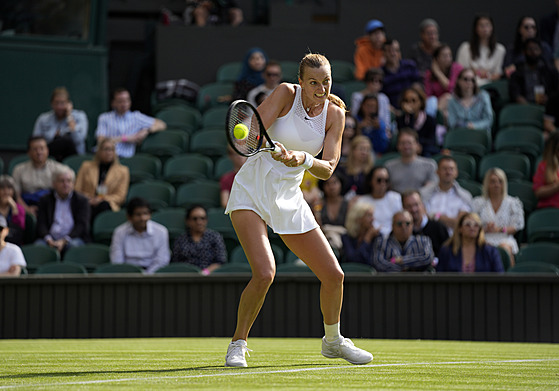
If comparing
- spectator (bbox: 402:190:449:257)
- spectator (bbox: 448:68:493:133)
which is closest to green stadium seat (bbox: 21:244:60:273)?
spectator (bbox: 402:190:449:257)

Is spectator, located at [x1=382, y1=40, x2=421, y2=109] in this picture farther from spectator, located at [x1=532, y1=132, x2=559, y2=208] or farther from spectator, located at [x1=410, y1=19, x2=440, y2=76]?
spectator, located at [x1=532, y1=132, x2=559, y2=208]

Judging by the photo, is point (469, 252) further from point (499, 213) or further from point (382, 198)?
point (382, 198)

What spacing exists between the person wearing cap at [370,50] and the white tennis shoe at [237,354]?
777 cm

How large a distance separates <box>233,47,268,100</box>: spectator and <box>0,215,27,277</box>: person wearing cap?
3.74 metres

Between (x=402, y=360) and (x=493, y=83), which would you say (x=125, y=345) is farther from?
(x=493, y=83)

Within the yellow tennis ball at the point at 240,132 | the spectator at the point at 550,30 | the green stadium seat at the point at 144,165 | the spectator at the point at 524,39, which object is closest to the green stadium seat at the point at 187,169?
the green stadium seat at the point at 144,165

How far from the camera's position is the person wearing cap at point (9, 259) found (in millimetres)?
8133

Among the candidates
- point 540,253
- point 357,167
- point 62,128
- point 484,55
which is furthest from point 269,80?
point 540,253

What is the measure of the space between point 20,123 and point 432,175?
18.9ft

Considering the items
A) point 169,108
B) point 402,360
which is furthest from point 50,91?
point 402,360

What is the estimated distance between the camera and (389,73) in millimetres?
11242

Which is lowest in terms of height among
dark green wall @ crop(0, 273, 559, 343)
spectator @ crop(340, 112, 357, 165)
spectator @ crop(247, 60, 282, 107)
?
dark green wall @ crop(0, 273, 559, 343)

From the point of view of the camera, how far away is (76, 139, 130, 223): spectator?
9.69 metres

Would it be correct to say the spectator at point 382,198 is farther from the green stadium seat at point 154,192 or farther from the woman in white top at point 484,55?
the woman in white top at point 484,55
